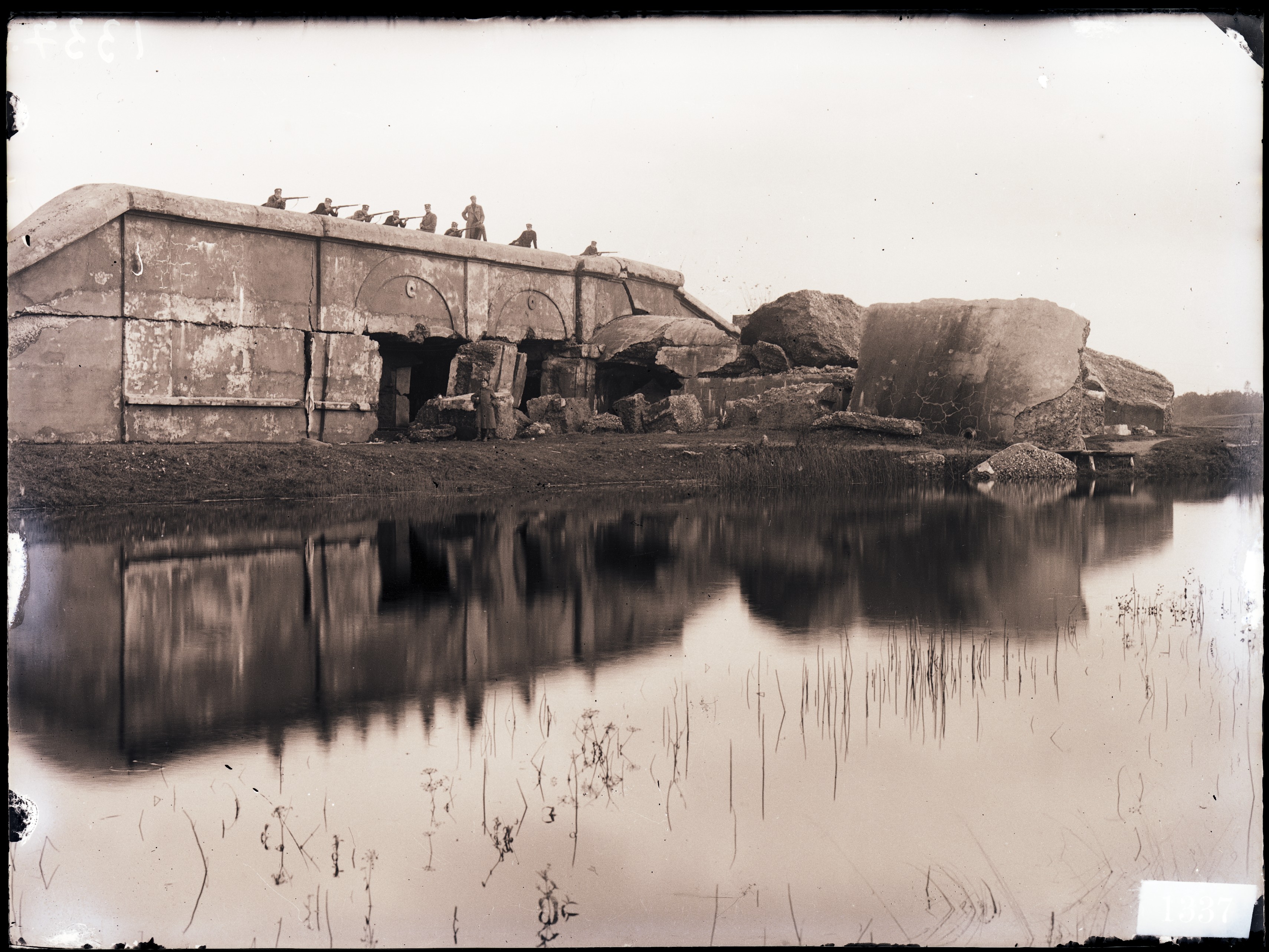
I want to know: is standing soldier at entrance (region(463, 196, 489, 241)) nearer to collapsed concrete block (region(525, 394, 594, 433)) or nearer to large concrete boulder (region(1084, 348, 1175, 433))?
collapsed concrete block (region(525, 394, 594, 433))

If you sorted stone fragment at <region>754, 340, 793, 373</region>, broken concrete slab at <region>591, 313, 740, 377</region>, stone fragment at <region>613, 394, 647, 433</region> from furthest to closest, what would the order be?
stone fragment at <region>754, 340, 793, 373</region>, broken concrete slab at <region>591, 313, 740, 377</region>, stone fragment at <region>613, 394, 647, 433</region>

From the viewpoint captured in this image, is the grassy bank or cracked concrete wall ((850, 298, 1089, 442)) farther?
cracked concrete wall ((850, 298, 1089, 442))

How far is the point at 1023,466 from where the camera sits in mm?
11906

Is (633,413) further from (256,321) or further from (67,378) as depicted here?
(67,378)

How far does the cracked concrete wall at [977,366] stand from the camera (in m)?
13.0

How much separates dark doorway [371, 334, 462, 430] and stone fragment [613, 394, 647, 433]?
2.36 metres

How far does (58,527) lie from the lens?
729cm

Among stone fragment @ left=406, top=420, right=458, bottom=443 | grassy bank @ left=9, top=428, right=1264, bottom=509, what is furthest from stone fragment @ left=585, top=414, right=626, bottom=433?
stone fragment @ left=406, top=420, right=458, bottom=443

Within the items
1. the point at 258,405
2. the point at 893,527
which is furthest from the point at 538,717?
the point at 258,405

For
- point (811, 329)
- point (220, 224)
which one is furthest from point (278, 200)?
point (811, 329)

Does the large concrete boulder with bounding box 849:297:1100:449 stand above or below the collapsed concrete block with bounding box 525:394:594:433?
above

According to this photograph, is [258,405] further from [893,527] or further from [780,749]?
[780,749]

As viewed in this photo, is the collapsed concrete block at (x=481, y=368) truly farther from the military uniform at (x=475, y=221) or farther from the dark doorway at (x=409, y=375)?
the military uniform at (x=475, y=221)

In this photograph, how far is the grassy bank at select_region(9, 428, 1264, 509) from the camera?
29.2 ft
